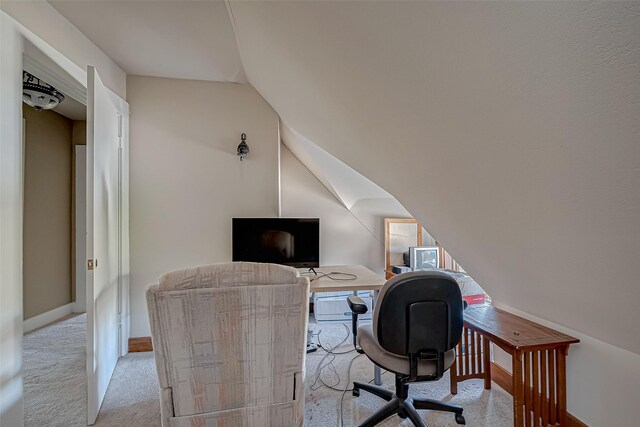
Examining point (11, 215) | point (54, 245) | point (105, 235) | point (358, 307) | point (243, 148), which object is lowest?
point (358, 307)

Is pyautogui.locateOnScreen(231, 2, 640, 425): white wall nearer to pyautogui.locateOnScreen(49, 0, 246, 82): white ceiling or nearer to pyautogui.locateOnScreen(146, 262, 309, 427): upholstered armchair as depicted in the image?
pyautogui.locateOnScreen(49, 0, 246, 82): white ceiling

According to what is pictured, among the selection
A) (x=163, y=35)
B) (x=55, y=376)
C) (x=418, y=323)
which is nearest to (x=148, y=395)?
(x=55, y=376)

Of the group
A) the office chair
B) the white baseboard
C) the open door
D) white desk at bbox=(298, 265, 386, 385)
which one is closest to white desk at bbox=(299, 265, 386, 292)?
white desk at bbox=(298, 265, 386, 385)

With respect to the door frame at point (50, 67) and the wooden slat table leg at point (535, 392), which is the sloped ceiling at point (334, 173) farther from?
the wooden slat table leg at point (535, 392)

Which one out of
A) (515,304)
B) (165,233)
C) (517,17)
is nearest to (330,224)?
(165,233)

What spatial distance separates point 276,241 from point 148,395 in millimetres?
1468

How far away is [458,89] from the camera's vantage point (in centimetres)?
94

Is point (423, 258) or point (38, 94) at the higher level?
point (38, 94)

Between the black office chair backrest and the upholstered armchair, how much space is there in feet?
1.63

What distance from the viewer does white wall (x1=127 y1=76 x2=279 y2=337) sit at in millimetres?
2676

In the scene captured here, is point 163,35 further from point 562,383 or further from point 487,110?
point 562,383

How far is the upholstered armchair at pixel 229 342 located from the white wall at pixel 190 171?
65.8 inches

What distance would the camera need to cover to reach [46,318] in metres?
3.25

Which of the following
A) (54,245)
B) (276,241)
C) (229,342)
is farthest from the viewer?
(54,245)
